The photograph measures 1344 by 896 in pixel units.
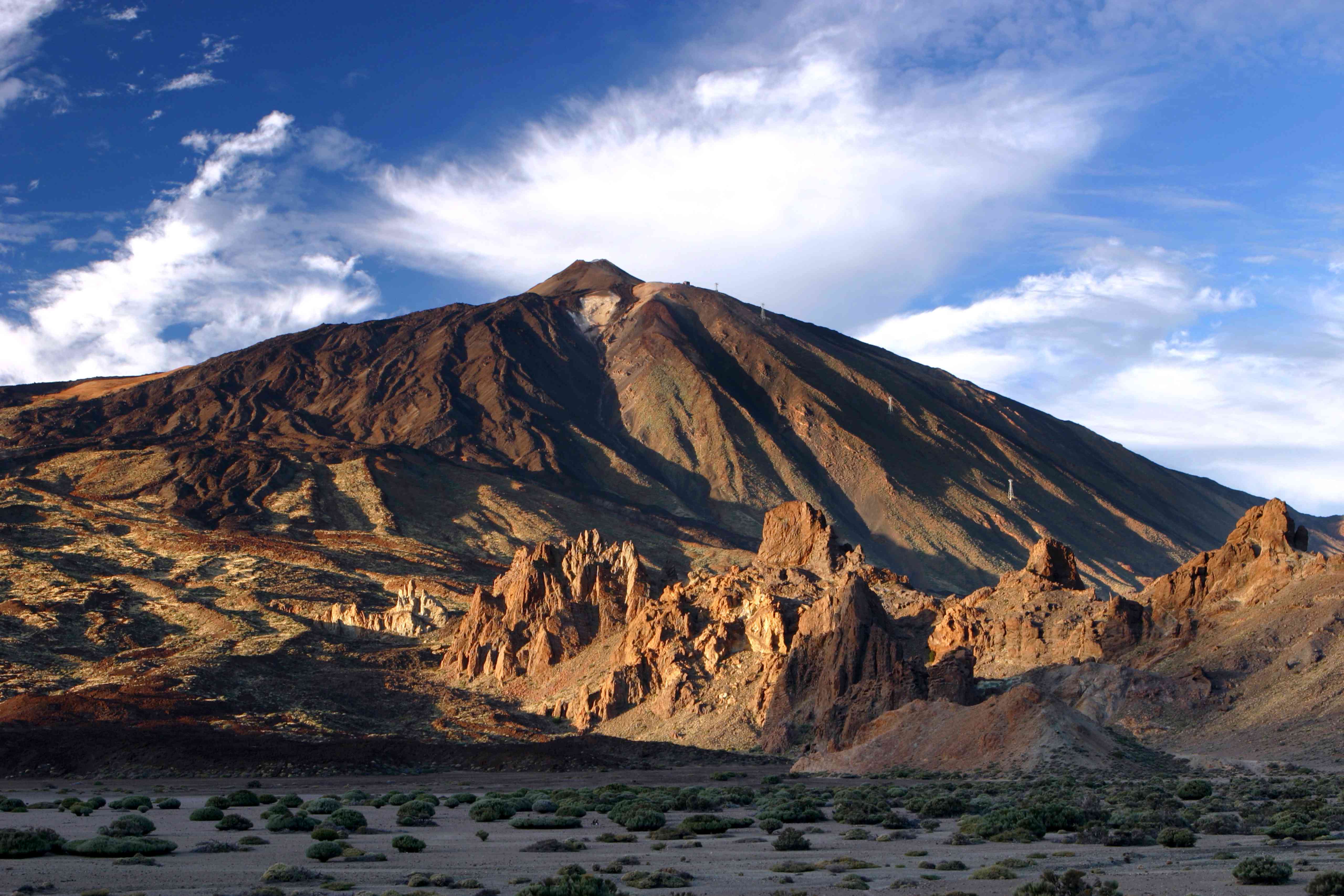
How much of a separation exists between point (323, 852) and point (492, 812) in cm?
930

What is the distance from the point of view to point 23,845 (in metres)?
20.0

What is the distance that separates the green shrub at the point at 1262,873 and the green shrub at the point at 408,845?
47.9 feet

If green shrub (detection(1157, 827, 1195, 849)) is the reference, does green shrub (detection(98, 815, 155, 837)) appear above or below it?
below

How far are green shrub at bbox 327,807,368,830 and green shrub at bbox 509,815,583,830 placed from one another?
12.2ft

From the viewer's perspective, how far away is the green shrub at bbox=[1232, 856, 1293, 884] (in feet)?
54.9

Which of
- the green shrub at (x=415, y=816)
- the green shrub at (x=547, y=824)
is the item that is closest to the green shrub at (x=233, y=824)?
the green shrub at (x=415, y=816)

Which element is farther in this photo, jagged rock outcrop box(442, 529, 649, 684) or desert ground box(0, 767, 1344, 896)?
jagged rock outcrop box(442, 529, 649, 684)

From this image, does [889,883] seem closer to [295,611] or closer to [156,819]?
[156,819]

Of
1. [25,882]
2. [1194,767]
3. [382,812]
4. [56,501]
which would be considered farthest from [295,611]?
[25,882]

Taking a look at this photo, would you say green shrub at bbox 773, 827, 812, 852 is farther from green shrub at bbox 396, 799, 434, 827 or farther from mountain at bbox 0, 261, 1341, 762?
mountain at bbox 0, 261, 1341, 762

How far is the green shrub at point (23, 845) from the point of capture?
65.1 ft

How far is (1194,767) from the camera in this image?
4259 centimetres

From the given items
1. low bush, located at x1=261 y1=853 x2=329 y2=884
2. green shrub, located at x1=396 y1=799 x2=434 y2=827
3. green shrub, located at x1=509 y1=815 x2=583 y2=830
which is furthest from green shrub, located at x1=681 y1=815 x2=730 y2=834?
low bush, located at x1=261 y1=853 x2=329 y2=884

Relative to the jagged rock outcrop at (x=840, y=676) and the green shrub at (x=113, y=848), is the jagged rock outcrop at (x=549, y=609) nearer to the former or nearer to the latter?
the jagged rock outcrop at (x=840, y=676)
